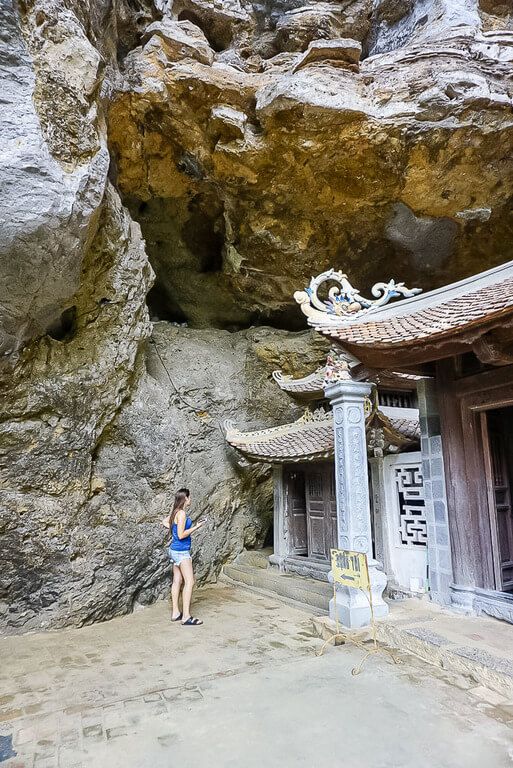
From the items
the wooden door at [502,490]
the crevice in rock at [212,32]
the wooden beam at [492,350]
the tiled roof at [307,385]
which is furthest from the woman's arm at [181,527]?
the crevice in rock at [212,32]

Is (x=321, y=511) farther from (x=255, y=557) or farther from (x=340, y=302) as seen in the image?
(x=340, y=302)

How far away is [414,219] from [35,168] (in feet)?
28.0

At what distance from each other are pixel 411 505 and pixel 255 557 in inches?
204

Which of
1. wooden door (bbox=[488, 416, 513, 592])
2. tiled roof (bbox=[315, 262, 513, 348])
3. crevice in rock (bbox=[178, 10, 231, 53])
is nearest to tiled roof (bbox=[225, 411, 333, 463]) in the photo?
wooden door (bbox=[488, 416, 513, 592])

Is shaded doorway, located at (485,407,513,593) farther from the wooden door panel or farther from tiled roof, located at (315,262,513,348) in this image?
the wooden door panel

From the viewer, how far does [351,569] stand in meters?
5.05

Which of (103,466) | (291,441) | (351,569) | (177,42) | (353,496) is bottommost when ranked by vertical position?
(351,569)

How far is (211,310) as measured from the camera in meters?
14.5

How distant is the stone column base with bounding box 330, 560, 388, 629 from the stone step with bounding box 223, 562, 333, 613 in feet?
6.51

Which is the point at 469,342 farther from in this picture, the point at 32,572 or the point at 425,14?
the point at 425,14

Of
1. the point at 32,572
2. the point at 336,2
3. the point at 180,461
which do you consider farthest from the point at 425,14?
the point at 32,572

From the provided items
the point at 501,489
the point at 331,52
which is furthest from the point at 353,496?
the point at 331,52

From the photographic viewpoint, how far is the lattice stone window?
704 cm

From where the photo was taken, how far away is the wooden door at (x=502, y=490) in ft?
19.6
